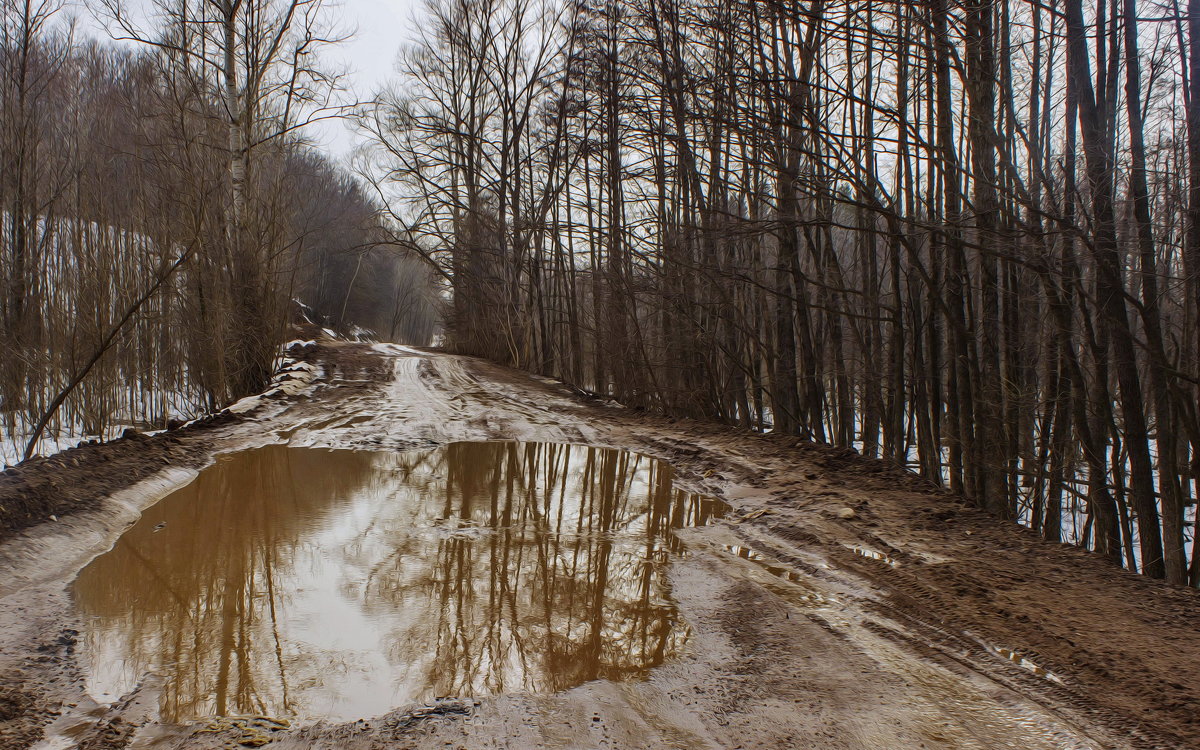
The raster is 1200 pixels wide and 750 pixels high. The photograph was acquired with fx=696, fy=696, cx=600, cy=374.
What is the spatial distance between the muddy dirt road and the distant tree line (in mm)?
3432

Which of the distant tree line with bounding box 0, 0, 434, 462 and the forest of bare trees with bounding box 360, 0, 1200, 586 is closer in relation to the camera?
the forest of bare trees with bounding box 360, 0, 1200, 586

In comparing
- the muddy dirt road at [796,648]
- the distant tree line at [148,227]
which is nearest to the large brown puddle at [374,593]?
the muddy dirt road at [796,648]

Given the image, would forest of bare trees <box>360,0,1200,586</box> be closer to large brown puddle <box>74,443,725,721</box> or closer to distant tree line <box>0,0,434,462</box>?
large brown puddle <box>74,443,725,721</box>

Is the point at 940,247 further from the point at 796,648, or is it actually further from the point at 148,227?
the point at 148,227

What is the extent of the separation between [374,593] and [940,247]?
681cm

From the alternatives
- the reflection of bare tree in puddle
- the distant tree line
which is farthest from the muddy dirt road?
the distant tree line

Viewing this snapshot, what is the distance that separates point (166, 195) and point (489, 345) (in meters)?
15.0

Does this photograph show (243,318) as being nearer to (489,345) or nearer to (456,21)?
(489,345)

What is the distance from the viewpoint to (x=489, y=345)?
2461 cm

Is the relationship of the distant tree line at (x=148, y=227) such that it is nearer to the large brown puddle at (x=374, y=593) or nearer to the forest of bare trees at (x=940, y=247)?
the large brown puddle at (x=374, y=593)

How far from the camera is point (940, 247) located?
7730 mm

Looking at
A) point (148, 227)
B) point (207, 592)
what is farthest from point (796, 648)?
point (148, 227)

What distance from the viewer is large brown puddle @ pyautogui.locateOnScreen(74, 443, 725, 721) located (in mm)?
3176

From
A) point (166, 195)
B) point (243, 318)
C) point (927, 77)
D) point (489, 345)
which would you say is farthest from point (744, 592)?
point (489, 345)
